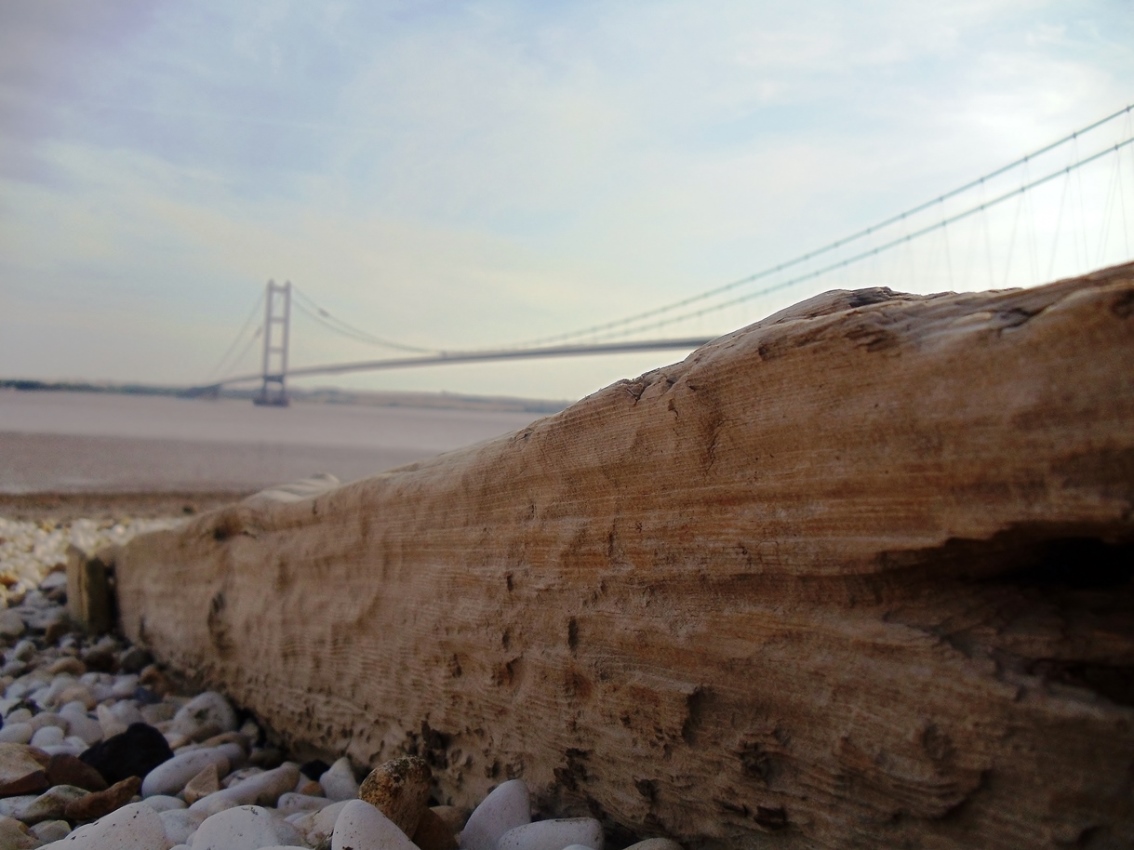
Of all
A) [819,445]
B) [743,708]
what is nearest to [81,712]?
[743,708]

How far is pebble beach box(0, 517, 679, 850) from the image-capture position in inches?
72.3

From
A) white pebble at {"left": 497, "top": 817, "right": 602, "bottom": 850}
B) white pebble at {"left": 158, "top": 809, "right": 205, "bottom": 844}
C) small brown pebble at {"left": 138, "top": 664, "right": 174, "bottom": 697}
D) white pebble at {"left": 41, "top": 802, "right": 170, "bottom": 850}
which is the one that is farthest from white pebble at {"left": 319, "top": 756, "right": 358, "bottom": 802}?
small brown pebble at {"left": 138, "top": 664, "right": 174, "bottom": 697}

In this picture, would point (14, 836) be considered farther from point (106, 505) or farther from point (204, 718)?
point (106, 505)

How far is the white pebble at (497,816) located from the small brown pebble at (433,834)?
44 mm

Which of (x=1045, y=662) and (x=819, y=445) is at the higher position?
(x=819, y=445)

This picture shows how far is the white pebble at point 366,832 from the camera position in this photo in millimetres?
1675

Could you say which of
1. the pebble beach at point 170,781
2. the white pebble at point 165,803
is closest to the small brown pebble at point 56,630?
the pebble beach at point 170,781

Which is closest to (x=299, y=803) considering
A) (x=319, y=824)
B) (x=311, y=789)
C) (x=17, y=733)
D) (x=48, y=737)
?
(x=311, y=789)

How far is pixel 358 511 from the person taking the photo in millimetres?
2746

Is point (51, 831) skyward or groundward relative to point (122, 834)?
groundward

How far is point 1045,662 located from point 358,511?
2059mm

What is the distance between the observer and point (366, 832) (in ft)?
5.55

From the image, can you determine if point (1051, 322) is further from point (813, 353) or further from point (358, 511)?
point (358, 511)

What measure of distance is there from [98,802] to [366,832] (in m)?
1.24
